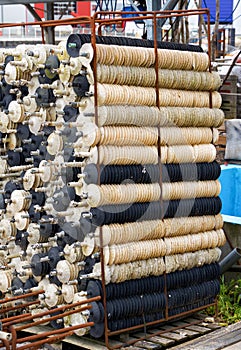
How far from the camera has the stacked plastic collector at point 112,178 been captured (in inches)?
257

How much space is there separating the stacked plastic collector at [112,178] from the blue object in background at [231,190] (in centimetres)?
226

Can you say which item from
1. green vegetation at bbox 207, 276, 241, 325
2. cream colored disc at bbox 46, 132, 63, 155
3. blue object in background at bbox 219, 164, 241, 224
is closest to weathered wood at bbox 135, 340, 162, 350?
green vegetation at bbox 207, 276, 241, 325

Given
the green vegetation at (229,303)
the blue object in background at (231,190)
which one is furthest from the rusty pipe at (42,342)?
the blue object in background at (231,190)

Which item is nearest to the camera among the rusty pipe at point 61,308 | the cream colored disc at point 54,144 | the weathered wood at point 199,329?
the rusty pipe at point 61,308

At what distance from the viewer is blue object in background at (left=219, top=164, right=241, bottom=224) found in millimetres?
9836

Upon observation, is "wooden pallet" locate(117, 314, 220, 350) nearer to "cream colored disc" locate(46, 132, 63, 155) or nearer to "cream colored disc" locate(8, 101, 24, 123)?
"cream colored disc" locate(46, 132, 63, 155)

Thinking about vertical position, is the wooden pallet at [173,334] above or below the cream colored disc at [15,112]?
below

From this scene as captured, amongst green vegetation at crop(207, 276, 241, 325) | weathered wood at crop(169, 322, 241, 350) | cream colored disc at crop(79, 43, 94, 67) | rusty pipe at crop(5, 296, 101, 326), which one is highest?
cream colored disc at crop(79, 43, 94, 67)

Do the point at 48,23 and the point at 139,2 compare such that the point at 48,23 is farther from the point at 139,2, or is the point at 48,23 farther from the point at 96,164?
the point at 139,2

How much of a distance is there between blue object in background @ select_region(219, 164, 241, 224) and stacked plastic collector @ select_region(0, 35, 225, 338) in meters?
2.26

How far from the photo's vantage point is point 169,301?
7.17 metres

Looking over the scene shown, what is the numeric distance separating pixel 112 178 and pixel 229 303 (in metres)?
2.33

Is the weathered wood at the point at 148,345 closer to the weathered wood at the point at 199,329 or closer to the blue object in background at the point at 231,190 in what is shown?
the weathered wood at the point at 199,329

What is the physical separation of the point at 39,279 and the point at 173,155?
1.74 meters
